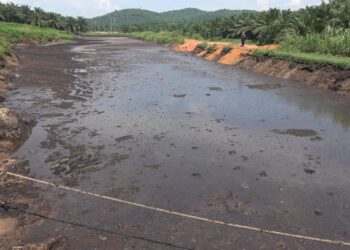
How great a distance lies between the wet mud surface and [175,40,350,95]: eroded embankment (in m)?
1.21

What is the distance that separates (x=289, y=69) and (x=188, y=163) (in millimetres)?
17205

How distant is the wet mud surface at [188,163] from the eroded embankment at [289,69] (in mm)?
1209

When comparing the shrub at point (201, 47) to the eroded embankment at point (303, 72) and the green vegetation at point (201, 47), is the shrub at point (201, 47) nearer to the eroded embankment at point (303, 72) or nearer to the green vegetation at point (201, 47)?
the green vegetation at point (201, 47)

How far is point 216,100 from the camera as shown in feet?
58.5

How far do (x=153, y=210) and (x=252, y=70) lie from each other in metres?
22.7

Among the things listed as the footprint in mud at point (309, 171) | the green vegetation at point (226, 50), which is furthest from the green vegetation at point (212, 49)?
the footprint in mud at point (309, 171)

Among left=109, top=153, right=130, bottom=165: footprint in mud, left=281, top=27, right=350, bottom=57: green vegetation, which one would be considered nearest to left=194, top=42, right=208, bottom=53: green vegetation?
left=281, top=27, right=350, bottom=57: green vegetation

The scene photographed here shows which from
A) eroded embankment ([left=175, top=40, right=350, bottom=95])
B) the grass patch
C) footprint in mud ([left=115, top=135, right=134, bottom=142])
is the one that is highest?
the grass patch

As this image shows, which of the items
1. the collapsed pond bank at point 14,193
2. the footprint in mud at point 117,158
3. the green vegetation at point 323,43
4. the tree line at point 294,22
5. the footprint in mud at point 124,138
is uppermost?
the tree line at point 294,22

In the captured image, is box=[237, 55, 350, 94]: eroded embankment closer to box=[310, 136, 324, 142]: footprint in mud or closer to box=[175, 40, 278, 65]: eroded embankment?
box=[175, 40, 278, 65]: eroded embankment

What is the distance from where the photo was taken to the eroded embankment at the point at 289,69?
19.8m

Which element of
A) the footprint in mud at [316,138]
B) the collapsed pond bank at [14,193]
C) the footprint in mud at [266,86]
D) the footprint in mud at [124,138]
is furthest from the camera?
the footprint in mud at [266,86]

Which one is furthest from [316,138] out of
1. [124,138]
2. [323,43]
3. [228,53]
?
[228,53]

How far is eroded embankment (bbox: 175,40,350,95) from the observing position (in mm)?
19750
